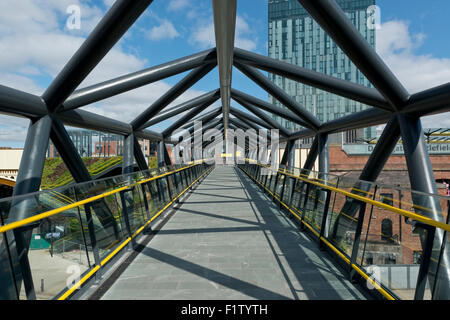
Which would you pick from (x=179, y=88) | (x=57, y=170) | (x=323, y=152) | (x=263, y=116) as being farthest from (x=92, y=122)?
(x=57, y=170)

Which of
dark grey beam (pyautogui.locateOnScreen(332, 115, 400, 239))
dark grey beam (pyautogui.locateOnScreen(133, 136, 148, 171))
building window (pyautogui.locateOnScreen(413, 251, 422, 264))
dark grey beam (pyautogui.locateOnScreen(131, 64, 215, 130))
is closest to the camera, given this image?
building window (pyautogui.locateOnScreen(413, 251, 422, 264))

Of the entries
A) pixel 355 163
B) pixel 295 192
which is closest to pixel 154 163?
pixel 355 163

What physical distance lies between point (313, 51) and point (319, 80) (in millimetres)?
88427

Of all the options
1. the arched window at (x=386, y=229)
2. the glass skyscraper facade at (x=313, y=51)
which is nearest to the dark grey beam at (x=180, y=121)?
the arched window at (x=386, y=229)

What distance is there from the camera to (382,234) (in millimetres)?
3717

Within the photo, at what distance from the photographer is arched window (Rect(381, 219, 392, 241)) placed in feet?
11.5

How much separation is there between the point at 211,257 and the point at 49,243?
2216 mm

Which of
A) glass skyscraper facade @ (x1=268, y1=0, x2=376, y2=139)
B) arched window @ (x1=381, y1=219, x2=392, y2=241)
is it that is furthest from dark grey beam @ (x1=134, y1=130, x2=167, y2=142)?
glass skyscraper facade @ (x1=268, y1=0, x2=376, y2=139)

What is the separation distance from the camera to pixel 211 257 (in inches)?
177

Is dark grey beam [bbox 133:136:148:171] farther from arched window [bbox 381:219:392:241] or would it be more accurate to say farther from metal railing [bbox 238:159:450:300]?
arched window [bbox 381:219:392:241]

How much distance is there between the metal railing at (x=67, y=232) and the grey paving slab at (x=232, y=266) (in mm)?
442

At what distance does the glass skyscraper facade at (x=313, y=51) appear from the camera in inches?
3248

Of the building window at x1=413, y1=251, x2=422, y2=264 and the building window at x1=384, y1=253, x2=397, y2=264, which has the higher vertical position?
the building window at x1=413, y1=251, x2=422, y2=264

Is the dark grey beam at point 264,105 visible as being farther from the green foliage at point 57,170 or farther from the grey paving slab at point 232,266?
the green foliage at point 57,170
